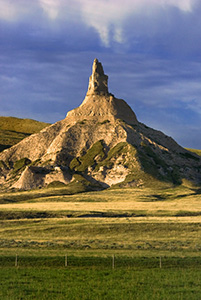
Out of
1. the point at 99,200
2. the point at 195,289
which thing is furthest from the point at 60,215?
the point at 195,289

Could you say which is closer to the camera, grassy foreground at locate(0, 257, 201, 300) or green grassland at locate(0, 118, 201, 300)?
grassy foreground at locate(0, 257, 201, 300)

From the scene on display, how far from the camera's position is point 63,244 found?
202 ft

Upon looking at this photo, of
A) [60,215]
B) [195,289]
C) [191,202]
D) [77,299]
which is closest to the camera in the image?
[77,299]

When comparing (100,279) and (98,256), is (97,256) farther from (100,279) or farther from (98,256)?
(100,279)

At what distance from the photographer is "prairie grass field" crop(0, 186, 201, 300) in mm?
33594

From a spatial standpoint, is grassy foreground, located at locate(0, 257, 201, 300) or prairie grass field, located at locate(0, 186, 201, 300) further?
prairie grass field, located at locate(0, 186, 201, 300)

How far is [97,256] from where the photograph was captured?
50531 millimetres

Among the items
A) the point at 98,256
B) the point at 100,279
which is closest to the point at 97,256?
the point at 98,256

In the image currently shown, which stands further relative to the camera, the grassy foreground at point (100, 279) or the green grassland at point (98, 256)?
the green grassland at point (98, 256)

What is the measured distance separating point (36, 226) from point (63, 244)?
25.1 meters

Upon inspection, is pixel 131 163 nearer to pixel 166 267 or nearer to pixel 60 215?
pixel 60 215

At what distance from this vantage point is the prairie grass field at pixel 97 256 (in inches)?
1323

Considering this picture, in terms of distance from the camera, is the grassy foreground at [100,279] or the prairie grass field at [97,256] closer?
the grassy foreground at [100,279]

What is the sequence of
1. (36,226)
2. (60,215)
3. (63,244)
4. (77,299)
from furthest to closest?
(60,215), (36,226), (63,244), (77,299)
